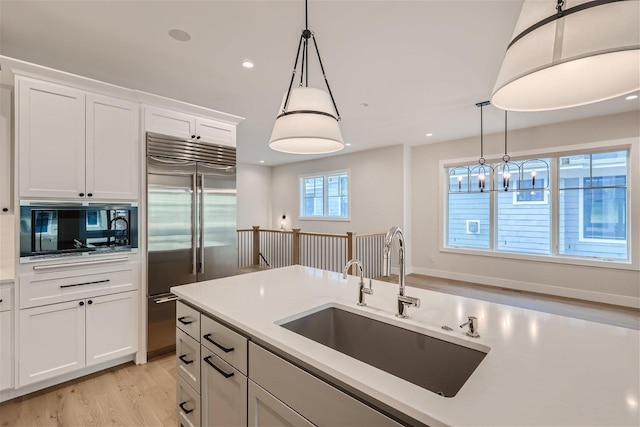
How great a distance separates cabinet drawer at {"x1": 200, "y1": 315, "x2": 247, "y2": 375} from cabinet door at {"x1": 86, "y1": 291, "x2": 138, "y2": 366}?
162cm

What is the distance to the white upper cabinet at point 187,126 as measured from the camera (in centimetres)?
283

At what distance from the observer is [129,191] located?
2.71 metres

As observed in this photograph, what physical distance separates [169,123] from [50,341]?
2086 millimetres

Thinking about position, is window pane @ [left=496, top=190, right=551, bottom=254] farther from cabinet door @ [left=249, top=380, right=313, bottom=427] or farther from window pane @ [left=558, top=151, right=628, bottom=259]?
cabinet door @ [left=249, top=380, right=313, bottom=427]

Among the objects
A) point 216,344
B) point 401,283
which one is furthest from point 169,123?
point 401,283

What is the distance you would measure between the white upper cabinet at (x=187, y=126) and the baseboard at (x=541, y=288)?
15.5 ft

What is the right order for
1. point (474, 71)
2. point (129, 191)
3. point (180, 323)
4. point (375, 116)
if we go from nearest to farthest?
1. point (180, 323)
2. point (129, 191)
3. point (474, 71)
4. point (375, 116)

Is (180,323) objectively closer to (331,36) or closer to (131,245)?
(131,245)

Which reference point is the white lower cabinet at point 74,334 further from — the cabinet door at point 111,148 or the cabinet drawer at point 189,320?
the cabinet drawer at point 189,320

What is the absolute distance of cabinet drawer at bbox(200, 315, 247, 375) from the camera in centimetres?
127

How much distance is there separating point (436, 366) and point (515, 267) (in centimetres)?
493

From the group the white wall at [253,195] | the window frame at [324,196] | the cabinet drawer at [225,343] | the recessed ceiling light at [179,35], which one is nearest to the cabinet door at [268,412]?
the cabinet drawer at [225,343]

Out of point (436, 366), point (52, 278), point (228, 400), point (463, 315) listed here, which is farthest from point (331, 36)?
point (52, 278)

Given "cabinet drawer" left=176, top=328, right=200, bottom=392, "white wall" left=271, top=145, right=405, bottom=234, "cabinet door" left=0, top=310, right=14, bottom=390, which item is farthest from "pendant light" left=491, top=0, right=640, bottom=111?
"white wall" left=271, top=145, right=405, bottom=234
